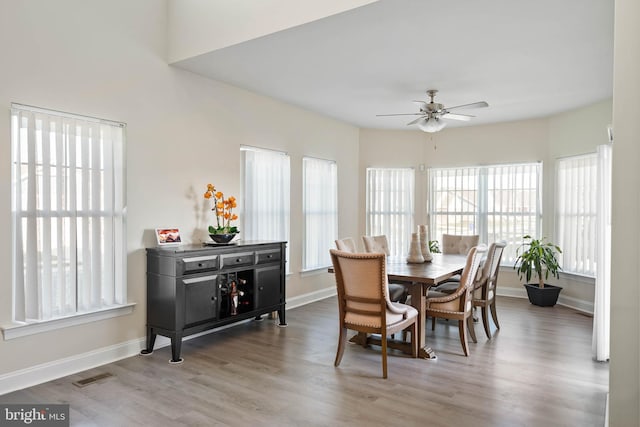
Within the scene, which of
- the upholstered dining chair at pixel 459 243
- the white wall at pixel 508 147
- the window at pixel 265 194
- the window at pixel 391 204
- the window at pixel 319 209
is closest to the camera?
the window at pixel 265 194

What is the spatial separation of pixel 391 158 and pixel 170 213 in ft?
13.8

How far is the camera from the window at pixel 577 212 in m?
5.72

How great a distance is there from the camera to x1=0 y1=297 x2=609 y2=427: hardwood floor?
107 inches

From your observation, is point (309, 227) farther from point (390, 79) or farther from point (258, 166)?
point (390, 79)

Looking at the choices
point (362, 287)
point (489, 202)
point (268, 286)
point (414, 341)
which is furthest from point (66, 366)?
point (489, 202)

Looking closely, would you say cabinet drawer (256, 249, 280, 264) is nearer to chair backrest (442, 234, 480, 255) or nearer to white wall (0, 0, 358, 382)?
white wall (0, 0, 358, 382)

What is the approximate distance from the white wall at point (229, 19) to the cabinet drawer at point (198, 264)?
6.10 feet

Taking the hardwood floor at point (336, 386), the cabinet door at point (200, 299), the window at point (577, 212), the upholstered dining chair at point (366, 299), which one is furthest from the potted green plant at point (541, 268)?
the cabinet door at point (200, 299)

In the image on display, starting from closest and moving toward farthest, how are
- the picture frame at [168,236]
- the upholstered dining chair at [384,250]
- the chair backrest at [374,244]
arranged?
the picture frame at [168,236]
the upholstered dining chair at [384,250]
the chair backrest at [374,244]

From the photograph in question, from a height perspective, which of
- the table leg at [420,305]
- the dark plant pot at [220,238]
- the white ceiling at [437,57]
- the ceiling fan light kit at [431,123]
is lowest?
the table leg at [420,305]

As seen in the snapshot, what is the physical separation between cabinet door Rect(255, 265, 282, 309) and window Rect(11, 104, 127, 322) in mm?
1303

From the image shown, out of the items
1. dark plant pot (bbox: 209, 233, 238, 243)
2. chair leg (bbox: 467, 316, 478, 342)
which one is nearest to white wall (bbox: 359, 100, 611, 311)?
chair leg (bbox: 467, 316, 478, 342)

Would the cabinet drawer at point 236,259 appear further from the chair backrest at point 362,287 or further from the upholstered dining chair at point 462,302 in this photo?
the upholstered dining chair at point 462,302

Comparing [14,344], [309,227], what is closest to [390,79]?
[309,227]
